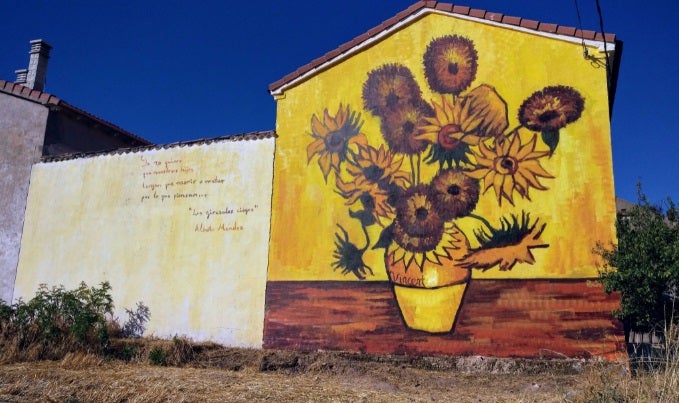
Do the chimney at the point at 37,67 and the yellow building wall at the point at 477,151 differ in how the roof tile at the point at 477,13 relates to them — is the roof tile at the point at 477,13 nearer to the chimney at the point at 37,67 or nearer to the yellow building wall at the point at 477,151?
the yellow building wall at the point at 477,151

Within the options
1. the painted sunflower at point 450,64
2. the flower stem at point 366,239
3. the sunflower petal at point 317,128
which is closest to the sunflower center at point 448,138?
the painted sunflower at point 450,64

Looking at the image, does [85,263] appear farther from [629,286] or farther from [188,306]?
[629,286]

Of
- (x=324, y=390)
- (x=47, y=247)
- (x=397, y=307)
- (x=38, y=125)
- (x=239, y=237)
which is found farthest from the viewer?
(x=38, y=125)

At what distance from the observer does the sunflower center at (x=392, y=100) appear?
35.6 feet

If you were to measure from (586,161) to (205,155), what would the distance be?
7673 mm

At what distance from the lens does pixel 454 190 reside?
10078 millimetres

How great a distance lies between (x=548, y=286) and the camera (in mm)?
9188

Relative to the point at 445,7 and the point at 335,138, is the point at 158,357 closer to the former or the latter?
the point at 335,138

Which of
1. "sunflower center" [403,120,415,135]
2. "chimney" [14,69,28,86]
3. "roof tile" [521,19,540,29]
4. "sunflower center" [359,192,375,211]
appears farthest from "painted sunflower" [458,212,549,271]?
"chimney" [14,69,28,86]

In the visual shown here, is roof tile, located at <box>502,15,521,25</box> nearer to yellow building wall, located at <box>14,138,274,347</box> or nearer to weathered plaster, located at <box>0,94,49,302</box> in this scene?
yellow building wall, located at <box>14,138,274,347</box>

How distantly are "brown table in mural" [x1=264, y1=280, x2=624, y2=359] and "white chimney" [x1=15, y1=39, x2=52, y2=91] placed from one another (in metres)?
10.2

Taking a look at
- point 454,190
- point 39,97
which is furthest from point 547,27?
point 39,97

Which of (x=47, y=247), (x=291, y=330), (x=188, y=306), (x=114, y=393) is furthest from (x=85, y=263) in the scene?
(x=114, y=393)

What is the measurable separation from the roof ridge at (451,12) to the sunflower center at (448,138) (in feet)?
6.98
